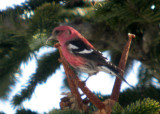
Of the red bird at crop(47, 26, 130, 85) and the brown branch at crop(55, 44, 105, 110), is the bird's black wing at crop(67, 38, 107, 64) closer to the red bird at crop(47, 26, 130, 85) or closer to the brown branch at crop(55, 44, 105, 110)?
the red bird at crop(47, 26, 130, 85)

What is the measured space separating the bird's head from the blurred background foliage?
0.13ft

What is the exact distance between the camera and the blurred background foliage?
847 mm

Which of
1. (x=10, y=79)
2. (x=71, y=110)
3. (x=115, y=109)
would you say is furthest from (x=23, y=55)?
(x=115, y=109)

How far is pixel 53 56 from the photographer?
1258mm

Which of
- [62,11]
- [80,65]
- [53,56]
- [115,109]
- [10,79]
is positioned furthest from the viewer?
[53,56]

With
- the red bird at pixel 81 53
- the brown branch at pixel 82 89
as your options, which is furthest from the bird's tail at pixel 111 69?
the brown branch at pixel 82 89

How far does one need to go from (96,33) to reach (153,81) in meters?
0.44

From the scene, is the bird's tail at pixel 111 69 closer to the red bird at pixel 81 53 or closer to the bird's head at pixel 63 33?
the red bird at pixel 81 53

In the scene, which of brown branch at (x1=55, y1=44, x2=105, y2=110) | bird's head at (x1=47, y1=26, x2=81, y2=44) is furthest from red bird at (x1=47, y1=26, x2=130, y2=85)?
brown branch at (x1=55, y1=44, x2=105, y2=110)

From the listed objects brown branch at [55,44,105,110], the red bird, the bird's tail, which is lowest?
brown branch at [55,44,105,110]

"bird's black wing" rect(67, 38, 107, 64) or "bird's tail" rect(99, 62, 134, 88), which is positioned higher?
"bird's black wing" rect(67, 38, 107, 64)

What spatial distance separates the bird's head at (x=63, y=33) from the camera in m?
0.88

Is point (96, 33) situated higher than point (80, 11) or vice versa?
point (80, 11)

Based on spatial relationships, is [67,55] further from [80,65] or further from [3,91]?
[3,91]
